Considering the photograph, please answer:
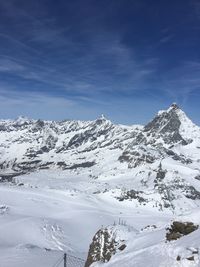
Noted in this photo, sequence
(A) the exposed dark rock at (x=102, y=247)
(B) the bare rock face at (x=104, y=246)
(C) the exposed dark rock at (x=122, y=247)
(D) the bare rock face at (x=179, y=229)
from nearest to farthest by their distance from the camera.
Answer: (D) the bare rock face at (x=179, y=229) → (C) the exposed dark rock at (x=122, y=247) → (B) the bare rock face at (x=104, y=246) → (A) the exposed dark rock at (x=102, y=247)

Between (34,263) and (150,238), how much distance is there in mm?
26500

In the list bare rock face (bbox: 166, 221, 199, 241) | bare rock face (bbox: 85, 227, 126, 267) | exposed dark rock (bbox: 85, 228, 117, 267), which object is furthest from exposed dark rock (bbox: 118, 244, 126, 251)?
bare rock face (bbox: 166, 221, 199, 241)

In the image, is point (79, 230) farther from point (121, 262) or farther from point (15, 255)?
point (121, 262)

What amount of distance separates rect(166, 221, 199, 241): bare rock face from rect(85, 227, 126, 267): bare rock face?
7.42 meters

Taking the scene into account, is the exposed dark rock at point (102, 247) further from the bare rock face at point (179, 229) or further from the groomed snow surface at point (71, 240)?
the bare rock face at point (179, 229)

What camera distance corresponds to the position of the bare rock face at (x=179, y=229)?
25.4m

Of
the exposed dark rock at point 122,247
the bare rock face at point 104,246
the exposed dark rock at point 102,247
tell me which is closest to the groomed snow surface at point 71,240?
the exposed dark rock at point 122,247

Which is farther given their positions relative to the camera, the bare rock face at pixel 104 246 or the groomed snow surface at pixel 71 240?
the bare rock face at pixel 104 246

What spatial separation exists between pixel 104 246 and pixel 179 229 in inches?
437

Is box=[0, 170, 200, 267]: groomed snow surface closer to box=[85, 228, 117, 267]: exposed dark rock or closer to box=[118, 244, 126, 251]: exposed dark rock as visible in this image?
box=[118, 244, 126, 251]: exposed dark rock

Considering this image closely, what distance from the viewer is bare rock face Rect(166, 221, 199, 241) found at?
2539cm

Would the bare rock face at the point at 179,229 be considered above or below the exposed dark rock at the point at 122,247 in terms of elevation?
above

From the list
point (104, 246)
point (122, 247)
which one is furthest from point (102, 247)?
point (122, 247)

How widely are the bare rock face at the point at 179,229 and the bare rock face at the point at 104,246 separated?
24.4 feet
